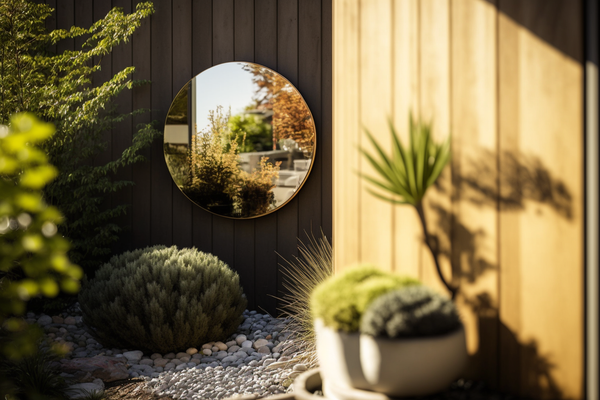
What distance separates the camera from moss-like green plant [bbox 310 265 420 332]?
4.41ft

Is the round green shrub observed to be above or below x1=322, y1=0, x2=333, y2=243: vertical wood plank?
below

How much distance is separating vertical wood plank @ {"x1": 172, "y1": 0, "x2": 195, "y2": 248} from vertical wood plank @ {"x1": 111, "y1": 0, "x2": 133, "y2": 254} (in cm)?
45

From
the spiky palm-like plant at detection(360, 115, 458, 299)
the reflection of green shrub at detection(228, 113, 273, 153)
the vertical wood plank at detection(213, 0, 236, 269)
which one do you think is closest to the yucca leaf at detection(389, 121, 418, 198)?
the spiky palm-like plant at detection(360, 115, 458, 299)

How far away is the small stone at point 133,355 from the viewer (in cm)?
275

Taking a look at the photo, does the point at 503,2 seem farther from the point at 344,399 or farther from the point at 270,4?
the point at 270,4

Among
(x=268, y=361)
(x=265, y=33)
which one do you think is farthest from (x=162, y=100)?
(x=268, y=361)

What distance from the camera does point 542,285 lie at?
134cm

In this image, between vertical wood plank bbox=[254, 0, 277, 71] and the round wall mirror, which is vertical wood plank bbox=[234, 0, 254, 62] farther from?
the round wall mirror

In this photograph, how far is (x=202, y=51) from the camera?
3.87m

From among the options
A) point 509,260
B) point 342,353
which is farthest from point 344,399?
point 509,260

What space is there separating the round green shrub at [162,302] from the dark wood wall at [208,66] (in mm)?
753

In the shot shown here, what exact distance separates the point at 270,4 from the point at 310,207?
1.65m

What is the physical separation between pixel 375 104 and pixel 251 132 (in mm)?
2009

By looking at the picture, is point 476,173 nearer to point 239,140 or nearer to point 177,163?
point 239,140
